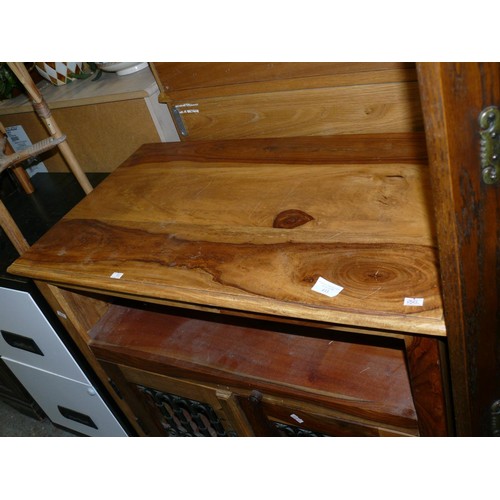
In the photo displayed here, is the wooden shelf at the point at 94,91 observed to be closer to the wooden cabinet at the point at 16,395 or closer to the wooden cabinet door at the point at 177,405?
the wooden cabinet door at the point at 177,405

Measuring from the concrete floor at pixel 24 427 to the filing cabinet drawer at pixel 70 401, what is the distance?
0.45ft

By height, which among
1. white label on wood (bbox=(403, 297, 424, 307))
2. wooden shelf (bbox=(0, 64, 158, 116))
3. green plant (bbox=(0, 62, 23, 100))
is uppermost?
green plant (bbox=(0, 62, 23, 100))

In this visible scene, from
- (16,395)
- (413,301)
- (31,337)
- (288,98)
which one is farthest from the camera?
(16,395)

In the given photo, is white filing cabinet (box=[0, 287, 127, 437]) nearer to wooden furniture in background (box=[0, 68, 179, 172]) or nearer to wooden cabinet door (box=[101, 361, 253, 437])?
wooden cabinet door (box=[101, 361, 253, 437])

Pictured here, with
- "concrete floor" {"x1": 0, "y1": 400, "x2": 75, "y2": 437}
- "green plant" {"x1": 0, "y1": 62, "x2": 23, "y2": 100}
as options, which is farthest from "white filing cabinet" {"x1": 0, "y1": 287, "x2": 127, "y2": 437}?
"green plant" {"x1": 0, "y1": 62, "x2": 23, "y2": 100}

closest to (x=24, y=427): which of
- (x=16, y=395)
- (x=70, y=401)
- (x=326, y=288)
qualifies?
(x=16, y=395)

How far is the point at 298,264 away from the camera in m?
0.78

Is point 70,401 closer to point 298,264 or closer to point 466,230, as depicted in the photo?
point 298,264

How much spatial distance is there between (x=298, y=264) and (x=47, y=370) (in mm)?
955

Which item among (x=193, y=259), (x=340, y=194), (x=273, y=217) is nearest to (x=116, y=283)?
(x=193, y=259)

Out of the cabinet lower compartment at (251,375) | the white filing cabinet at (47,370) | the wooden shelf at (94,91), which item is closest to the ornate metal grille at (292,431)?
the cabinet lower compartment at (251,375)

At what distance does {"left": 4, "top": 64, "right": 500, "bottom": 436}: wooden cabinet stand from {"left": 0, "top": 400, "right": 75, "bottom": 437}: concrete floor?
0.60 metres

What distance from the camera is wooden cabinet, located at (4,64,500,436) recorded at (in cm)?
60
